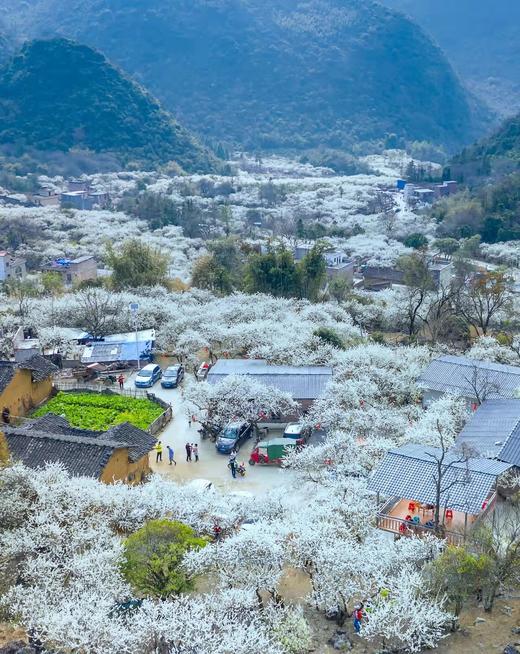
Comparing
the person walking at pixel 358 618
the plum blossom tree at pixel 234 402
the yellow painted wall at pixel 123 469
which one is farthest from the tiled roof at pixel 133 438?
the person walking at pixel 358 618

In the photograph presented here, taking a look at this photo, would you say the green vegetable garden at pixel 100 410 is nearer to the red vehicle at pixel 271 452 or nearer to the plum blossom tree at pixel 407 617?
the red vehicle at pixel 271 452

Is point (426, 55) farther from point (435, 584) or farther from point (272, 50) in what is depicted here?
point (435, 584)

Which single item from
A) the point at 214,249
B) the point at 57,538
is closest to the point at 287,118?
the point at 214,249

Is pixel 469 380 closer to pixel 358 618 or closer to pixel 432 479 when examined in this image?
pixel 432 479

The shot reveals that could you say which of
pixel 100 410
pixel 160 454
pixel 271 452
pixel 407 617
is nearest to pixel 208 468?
pixel 160 454

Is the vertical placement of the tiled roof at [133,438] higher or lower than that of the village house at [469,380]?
lower

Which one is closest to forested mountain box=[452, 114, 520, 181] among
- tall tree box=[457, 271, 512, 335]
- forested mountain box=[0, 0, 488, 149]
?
tall tree box=[457, 271, 512, 335]

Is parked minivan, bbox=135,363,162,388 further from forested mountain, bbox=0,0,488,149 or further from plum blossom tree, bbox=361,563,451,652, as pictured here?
forested mountain, bbox=0,0,488,149

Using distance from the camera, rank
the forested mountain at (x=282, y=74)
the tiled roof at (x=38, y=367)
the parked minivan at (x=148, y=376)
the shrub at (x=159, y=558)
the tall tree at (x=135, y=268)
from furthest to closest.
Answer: the forested mountain at (x=282, y=74), the tall tree at (x=135, y=268), the parked minivan at (x=148, y=376), the tiled roof at (x=38, y=367), the shrub at (x=159, y=558)
